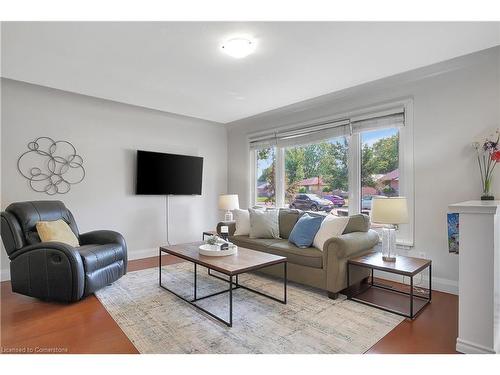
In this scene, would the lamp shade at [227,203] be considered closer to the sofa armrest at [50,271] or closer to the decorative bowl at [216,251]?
the decorative bowl at [216,251]

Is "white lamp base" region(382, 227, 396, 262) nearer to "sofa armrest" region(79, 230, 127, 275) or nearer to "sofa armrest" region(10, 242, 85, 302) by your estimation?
"sofa armrest" region(79, 230, 127, 275)

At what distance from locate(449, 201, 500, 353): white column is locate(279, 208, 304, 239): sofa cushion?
7.06 feet

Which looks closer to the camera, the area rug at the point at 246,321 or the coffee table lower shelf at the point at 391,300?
the area rug at the point at 246,321

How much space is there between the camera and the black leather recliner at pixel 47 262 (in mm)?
2699

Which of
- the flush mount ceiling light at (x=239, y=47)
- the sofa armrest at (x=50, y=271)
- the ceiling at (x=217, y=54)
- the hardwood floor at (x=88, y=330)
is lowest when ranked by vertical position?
the hardwood floor at (x=88, y=330)

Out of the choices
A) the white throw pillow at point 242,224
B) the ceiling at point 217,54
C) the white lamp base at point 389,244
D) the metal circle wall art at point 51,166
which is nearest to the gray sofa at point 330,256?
the white lamp base at point 389,244

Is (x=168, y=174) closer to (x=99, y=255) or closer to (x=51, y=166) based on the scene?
(x=51, y=166)

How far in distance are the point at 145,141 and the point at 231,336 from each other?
354cm

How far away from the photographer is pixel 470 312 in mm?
1891

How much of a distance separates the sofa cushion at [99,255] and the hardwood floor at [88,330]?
0.35 m

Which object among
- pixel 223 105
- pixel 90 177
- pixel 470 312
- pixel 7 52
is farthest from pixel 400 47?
pixel 90 177

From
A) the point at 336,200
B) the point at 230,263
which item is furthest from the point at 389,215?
the point at 230,263

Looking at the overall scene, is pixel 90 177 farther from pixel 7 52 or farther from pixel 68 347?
pixel 68 347

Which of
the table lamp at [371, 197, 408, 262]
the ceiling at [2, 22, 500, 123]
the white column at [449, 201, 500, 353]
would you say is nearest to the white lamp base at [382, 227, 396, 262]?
the table lamp at [371, 197, 408, 262]
